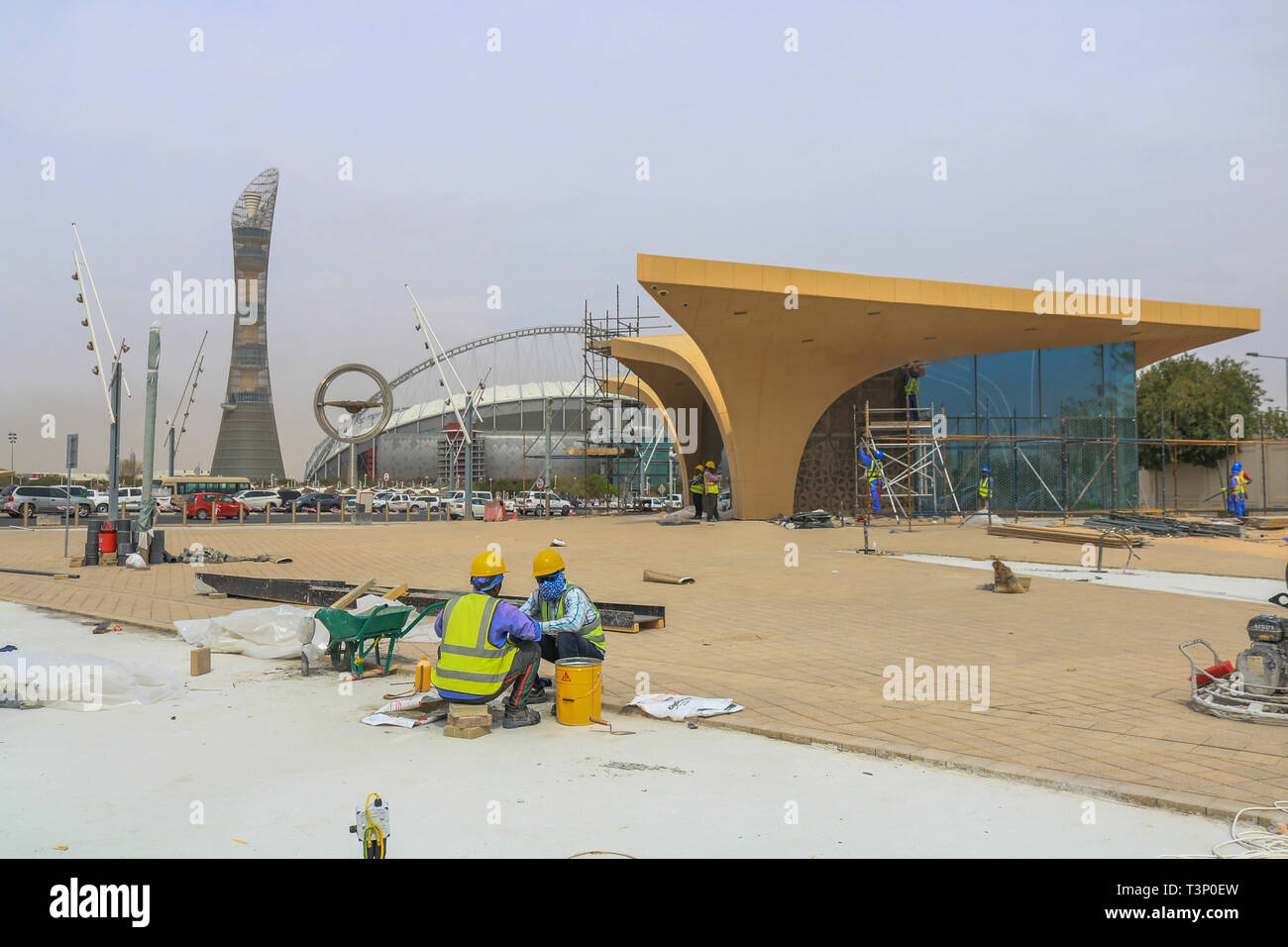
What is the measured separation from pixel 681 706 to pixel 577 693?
2.55 feet

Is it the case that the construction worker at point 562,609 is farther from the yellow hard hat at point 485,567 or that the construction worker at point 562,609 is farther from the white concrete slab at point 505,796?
the white concrete slab at point 505,796

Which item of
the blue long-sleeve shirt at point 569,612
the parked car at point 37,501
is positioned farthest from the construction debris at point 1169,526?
the parked car at point 37,501

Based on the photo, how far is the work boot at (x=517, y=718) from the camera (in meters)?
6.09

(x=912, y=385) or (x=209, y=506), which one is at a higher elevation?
(x=912, y=385)

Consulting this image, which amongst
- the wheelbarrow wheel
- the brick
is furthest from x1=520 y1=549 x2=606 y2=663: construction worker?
the brick

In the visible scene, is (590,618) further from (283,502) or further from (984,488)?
(283,502)

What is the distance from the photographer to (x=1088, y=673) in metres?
7.75

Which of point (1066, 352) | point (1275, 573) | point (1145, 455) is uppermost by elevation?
point (1066, 352)

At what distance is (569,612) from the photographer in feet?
21.6

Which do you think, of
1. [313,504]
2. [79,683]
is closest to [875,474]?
[79,683]
